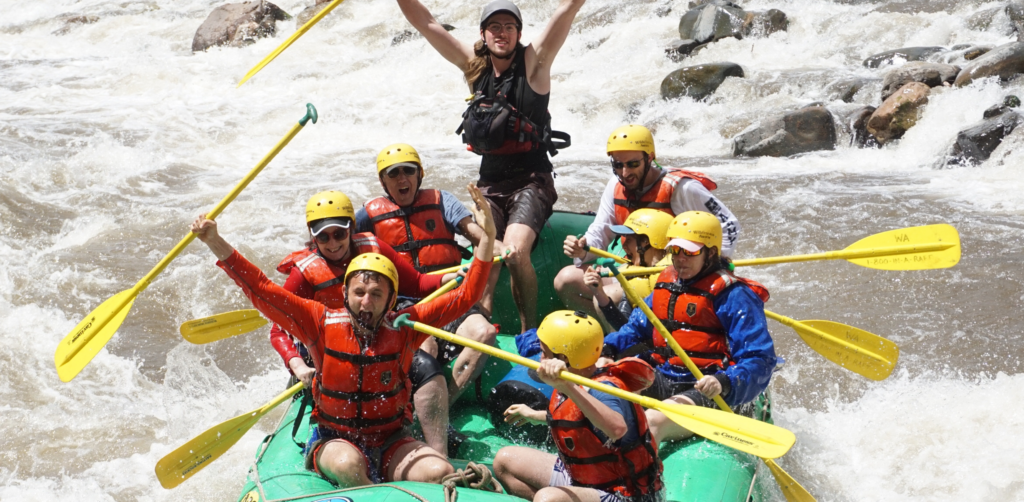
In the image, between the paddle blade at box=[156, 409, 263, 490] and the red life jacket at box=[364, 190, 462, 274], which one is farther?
the red life jacket at box=[364, 190, 462, 274]

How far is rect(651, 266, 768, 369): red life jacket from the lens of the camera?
137 inches

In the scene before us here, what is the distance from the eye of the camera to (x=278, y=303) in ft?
10.7

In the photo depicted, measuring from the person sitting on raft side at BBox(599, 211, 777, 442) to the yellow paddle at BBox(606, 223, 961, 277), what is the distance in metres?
0.21

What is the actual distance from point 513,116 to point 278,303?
160cm

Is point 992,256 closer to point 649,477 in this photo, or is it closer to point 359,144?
point 649,477

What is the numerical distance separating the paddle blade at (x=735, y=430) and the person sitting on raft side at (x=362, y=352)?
0.79 metres

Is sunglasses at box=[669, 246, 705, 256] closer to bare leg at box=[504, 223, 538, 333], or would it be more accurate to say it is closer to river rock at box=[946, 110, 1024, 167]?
bare leg at box=[504, 223, 538, 333]

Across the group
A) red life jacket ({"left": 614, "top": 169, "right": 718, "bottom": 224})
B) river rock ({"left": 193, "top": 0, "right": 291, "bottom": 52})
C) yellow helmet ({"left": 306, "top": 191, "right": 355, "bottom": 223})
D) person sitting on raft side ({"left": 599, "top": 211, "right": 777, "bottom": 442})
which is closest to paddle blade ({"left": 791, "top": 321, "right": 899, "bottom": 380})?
person sitting on raft side ({"left": 599, "top": 211, "right": 777, "bottom": 442})

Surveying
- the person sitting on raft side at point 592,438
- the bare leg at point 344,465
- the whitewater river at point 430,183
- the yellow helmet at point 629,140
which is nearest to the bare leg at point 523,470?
the person sitting on raft side at point 592,438

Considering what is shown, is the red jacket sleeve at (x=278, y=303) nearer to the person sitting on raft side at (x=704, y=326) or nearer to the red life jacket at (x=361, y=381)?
the red life jacket at (x=361, y=381)

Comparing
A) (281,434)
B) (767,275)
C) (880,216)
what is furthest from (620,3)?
(281,434)

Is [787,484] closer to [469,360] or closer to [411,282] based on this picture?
[469,360]

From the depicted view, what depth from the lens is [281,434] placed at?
3.83 m

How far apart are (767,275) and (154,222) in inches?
223
